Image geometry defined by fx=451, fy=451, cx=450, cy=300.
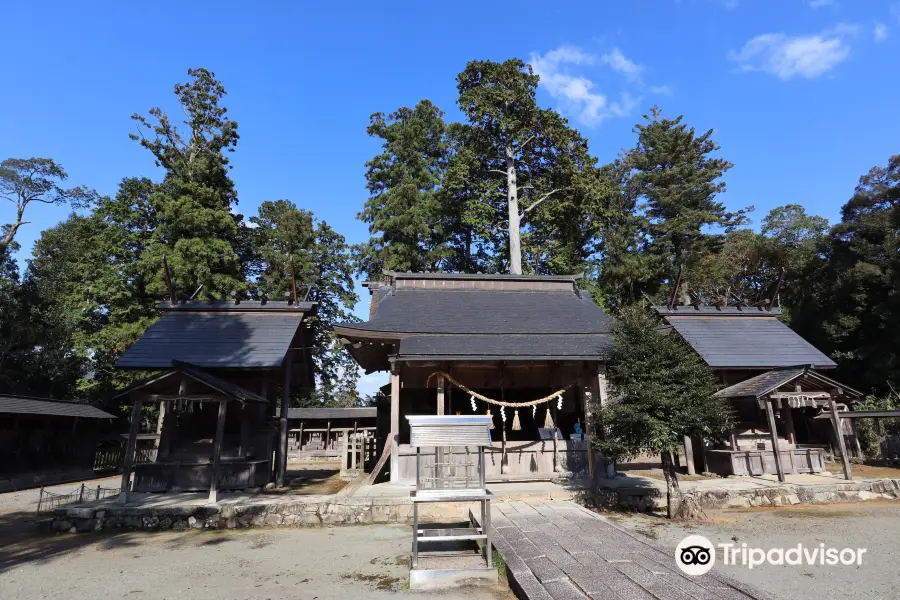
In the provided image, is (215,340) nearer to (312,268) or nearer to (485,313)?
(485,313)

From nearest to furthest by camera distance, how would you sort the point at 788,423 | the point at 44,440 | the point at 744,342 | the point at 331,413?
the point at 788,423 → the point at 744,342 → the point at 44,440 → the point at 331,413

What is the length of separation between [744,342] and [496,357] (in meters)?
9.79

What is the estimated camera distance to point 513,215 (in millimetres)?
25797

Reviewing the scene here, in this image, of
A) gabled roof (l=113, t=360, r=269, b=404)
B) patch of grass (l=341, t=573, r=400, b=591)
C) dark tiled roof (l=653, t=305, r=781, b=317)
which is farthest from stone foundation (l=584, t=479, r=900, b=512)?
gabled roof (l=113, t=360, r=269, b=404)

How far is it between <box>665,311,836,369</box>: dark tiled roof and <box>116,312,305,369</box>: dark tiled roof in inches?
526

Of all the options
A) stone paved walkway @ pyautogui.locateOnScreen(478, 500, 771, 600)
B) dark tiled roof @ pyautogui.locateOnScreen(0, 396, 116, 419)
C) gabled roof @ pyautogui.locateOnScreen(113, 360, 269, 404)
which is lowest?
stone paved walkway @ pyautogui.locateOnScreen(478, 500, 771, 600)

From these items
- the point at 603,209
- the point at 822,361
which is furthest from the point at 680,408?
the point at 603,209

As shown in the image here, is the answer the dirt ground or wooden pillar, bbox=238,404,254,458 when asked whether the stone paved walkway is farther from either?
the dirt ground

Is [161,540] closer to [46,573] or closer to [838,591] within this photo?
[46,573]

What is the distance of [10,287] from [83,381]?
6.97 meters

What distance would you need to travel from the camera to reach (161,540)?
351 inches

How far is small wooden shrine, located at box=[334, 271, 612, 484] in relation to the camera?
11.9 m

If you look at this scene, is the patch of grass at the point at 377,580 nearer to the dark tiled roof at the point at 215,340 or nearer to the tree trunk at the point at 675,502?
the tree trunk at the point at 675,502

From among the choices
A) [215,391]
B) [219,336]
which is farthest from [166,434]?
[215,391]
